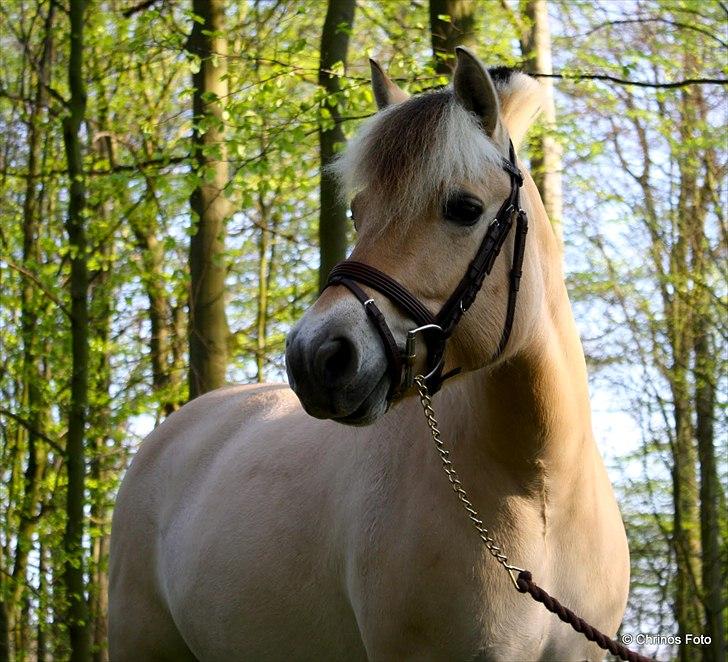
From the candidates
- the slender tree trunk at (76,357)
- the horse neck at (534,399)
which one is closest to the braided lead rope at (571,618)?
the horse neck at (534,399)

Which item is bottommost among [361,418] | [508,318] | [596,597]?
[596,597]

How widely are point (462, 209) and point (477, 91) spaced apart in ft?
1.45

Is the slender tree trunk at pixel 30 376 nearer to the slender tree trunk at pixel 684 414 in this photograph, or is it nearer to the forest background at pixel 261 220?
the forest background at pixel 261 220

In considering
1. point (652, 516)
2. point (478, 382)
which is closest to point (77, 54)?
point (478, 382)

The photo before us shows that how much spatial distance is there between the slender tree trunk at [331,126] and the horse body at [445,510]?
3.91 m

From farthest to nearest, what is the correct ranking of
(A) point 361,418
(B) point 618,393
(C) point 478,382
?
(B) point 618,393 < (C) point 478,382 < (A) point 361,418

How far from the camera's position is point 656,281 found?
520 inches

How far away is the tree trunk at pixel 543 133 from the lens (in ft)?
29.9

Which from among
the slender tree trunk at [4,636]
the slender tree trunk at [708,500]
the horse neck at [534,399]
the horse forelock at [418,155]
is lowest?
the slender tree trunk at [4,636]

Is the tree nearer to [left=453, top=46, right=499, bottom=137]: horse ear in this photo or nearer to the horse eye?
[left=453, top=46, right=499, bottom=137]: horse ear

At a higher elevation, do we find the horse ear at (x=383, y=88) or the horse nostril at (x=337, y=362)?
the horse ear at (x=383, y=88)

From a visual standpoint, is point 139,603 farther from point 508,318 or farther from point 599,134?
point 599,134

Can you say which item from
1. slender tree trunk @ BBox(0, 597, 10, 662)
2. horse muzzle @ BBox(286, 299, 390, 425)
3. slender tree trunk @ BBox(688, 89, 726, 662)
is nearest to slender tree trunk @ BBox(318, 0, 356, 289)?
horse muzzle @ BBox(286, 299, 390, 425)

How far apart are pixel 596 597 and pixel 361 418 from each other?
4.57 ft
